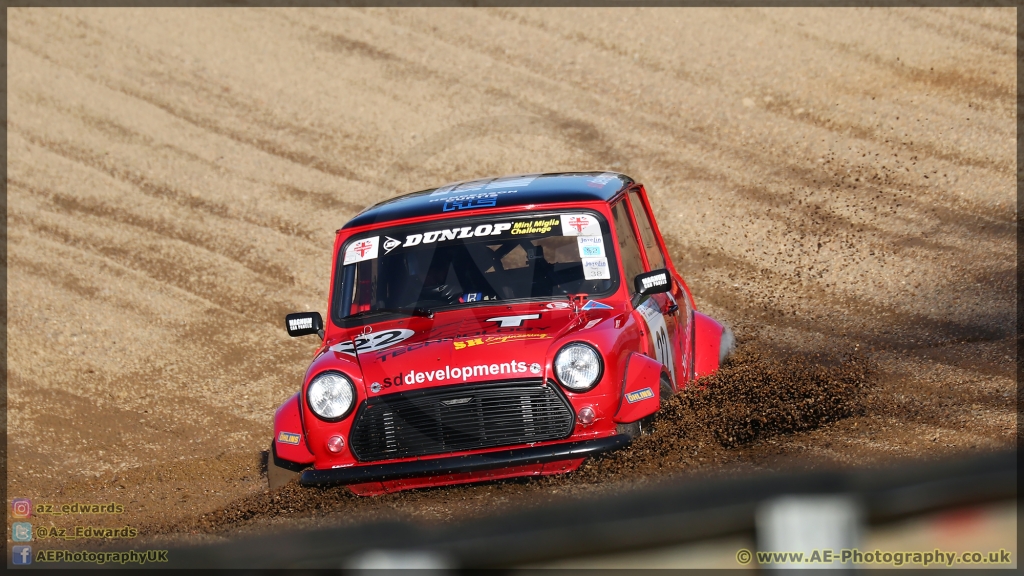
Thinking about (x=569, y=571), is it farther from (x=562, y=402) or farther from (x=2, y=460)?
(x=2, y=460)

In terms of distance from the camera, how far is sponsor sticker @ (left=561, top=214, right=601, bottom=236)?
221 inches

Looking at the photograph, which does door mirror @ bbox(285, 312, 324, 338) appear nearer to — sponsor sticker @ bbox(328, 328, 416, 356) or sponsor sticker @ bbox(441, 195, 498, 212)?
sponsor sticker @ bbox(328, 328, 416, 356)

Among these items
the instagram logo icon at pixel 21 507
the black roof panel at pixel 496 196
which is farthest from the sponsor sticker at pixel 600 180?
the instagram logo icon at pixel 21 507

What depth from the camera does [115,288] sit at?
11.7 metres

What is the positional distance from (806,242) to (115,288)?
25.7ft

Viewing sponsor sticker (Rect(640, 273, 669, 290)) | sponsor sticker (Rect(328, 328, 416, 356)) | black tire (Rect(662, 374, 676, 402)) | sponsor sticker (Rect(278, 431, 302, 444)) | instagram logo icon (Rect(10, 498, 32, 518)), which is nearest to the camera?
sponsor sticker (Rect(278, 431, 302, 444))

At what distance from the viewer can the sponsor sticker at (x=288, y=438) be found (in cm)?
489

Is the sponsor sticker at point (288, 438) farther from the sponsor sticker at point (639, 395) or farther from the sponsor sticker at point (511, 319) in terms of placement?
the sponsor sticker at point (639, 395)

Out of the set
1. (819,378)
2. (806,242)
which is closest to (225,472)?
(819,378)

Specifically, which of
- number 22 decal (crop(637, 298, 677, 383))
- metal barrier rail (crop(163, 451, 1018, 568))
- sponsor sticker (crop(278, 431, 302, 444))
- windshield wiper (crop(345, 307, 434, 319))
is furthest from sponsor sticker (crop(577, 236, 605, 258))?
metal barrier rail (crop(163, 451, 1018, 568))

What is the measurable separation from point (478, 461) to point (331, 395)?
78cm

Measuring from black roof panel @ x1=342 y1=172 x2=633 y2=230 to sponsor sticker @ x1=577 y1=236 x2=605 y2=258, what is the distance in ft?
0.79

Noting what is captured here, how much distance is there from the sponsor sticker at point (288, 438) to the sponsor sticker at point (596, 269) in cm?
173

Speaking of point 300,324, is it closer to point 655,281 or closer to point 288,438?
point 288,438
